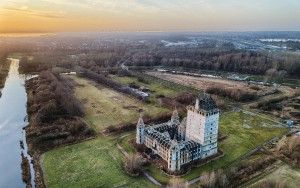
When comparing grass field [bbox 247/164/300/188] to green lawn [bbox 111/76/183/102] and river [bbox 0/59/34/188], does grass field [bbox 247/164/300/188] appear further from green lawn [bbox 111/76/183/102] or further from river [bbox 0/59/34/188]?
green lawn [bbox 111/76/183/102]

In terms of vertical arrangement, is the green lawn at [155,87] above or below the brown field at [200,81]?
above

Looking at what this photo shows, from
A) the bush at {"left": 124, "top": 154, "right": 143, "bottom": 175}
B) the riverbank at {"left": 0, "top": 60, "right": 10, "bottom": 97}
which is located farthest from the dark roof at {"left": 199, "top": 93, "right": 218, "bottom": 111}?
the riverbank at {"left": 0, "top": 60, "right": 10, "bottom": 97}

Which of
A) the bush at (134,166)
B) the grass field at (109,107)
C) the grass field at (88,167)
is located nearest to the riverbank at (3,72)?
the grass field at (109,107)

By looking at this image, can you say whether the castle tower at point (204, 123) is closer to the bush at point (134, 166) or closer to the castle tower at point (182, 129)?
the castle tower at point (182, 129)

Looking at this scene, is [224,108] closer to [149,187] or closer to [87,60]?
[149,187]

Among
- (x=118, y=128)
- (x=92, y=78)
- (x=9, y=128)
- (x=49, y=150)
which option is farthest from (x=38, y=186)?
(x=92, y=78)
